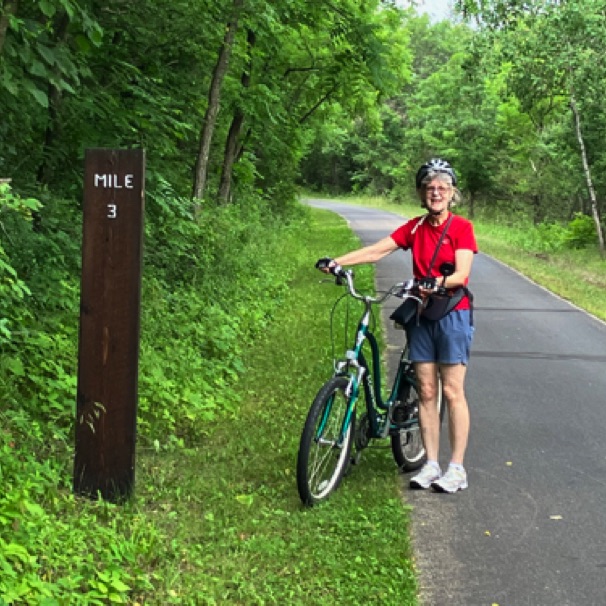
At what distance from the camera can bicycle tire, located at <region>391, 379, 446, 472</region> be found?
517cm

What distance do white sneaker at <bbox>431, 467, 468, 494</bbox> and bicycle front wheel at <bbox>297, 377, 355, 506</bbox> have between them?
2.06ft

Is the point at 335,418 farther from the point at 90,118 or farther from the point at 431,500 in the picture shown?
the point at 90,118

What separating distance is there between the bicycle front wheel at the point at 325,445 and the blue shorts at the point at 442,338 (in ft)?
1.80

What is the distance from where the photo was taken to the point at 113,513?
13.3 feet

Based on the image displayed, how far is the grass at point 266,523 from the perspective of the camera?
357 cm

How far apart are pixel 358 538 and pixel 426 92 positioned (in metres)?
49.4

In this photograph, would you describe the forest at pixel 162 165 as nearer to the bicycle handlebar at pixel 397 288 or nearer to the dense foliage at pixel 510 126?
the dense foliage at pixel 510 126

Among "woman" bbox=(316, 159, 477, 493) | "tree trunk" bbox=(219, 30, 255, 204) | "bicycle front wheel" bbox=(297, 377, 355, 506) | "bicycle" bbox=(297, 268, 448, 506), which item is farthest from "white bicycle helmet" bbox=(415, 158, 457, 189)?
"tree trunk" bbox=(219, 30, 255, 204)

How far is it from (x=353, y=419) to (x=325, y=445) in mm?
290

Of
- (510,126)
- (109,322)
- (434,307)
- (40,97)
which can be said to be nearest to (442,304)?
(434,307)

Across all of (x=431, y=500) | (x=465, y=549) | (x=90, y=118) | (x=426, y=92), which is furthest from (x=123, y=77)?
(x=426, y=92)

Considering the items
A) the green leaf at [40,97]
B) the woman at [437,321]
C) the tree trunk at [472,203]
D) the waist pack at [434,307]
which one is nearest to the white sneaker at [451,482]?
the woman at [437,321]

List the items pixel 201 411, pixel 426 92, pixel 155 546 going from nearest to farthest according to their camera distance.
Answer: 1. pixel 155 546
2. pixel 201 411
3. pixel 426 92

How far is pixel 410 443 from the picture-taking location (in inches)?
209
